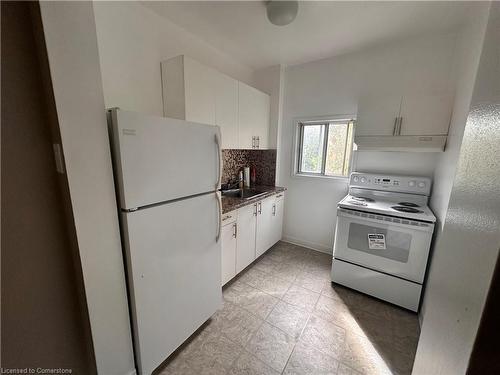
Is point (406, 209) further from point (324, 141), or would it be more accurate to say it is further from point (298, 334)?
point (298, 334)

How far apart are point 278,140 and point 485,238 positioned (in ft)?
8.71

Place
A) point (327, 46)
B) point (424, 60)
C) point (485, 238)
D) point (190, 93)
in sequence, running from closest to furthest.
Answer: point (485, 238) < point (190, 93) < point (424, 60) < point (327, 46)

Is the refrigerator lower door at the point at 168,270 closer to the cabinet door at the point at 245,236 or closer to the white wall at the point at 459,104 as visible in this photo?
the cabinet door at the point at 245,236

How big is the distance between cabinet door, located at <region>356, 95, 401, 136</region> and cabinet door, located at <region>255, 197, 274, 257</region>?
1.30 metres

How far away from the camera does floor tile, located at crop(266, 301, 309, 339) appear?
1.65 metres

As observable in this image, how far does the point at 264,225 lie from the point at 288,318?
1041 mm

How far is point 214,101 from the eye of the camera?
201 cm

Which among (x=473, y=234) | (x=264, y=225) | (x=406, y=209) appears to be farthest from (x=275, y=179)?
(x=473, y=234)

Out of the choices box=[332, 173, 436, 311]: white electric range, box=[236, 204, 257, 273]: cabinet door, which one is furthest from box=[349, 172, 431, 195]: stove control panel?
box=[236, 204, 257, 273]: cabinet door

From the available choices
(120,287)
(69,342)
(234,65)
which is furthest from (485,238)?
(234,65)

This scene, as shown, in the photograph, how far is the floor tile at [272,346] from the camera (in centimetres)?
141

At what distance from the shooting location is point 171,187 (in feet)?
4.05

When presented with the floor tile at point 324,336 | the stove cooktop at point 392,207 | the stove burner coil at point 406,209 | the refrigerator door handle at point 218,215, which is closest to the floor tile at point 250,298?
the floor tile at point 324,336

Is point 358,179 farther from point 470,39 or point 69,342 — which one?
point 69,342
